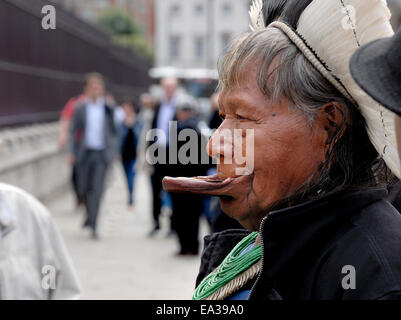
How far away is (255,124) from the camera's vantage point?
4.88ft

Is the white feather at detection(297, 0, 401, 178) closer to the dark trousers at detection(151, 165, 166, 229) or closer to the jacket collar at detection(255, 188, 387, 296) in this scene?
the jacket collar at detection(255, 188, 387, 296)

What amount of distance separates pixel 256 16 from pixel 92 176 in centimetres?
778

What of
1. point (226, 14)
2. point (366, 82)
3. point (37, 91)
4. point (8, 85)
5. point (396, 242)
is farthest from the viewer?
point (226, 14)

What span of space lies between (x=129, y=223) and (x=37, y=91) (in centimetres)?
277

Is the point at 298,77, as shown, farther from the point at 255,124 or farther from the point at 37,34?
the point at 37,34

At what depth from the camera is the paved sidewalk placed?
650 cm

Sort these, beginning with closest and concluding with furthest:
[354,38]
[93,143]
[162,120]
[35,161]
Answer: [354,38] < [162,120] < [93,143] < [35,161]

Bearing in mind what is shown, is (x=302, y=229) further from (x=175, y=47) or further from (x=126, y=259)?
(x=175, y=47)

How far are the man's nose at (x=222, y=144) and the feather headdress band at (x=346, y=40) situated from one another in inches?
9.3

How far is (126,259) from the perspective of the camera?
7.85m

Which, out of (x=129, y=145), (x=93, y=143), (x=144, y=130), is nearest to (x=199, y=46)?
(x=144, y=130)

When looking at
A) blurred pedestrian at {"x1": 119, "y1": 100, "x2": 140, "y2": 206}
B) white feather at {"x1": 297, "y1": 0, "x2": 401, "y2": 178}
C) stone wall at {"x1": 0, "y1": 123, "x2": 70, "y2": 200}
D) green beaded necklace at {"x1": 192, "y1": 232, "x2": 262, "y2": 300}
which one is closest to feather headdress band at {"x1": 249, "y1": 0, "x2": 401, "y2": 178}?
white feather at {"x1": 297, "y1": 0, "x2": 401, "y2": 178}

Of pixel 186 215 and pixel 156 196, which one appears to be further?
pixel 156 196
